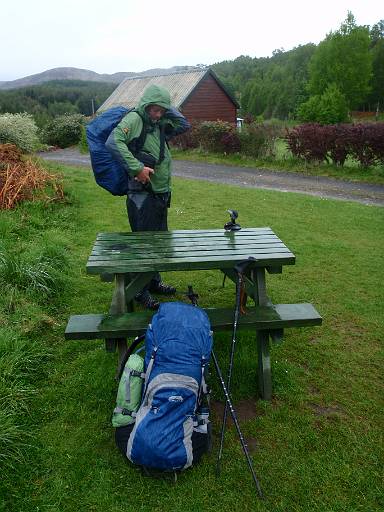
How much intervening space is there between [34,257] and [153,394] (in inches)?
132

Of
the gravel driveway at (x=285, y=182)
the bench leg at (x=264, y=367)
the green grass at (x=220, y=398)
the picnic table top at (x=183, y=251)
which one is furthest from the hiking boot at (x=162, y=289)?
the gravel driveway at (x=285, y=182)

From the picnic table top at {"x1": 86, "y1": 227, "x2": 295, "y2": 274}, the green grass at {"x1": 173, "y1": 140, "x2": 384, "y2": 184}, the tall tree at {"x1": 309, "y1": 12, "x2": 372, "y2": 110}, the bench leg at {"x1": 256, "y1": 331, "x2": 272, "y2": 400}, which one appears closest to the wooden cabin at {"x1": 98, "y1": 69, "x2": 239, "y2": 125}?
the green grass at {"x1": 173, "y1": 140, "x2": 384, "y2": 184}

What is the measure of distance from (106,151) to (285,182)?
9.42 metres

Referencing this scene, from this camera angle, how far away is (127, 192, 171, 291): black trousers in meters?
4.93

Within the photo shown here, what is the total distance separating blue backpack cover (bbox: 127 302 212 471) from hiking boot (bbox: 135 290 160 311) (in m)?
1.87

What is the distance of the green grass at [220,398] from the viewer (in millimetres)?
2814

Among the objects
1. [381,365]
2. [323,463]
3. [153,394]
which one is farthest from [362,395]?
[153,394]

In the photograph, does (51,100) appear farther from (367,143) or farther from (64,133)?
(367,143)

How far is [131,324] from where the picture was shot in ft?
11.6

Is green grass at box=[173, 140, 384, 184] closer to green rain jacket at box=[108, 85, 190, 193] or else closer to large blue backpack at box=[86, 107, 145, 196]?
green rain jacket at box=[108, 85, 190, 193]

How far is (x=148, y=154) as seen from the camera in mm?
4754

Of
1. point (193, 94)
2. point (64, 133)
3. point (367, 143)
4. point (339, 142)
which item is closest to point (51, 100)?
point (193, 94)

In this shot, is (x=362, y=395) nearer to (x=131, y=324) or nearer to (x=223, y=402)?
(x=223, y=402)

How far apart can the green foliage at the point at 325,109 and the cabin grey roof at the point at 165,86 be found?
912 inches
